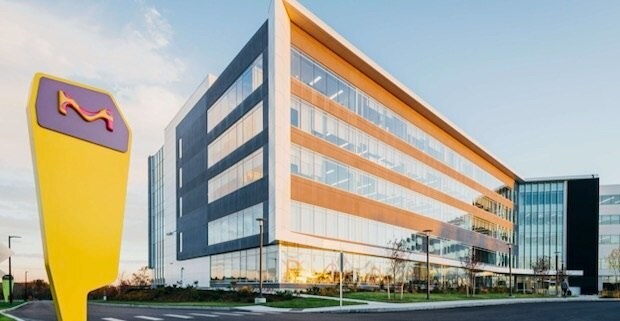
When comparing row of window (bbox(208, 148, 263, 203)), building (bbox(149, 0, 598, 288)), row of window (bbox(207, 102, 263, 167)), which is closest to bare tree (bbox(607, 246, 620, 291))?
building (bbox(149, 0, 598, 288))

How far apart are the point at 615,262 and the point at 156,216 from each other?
78.4 m

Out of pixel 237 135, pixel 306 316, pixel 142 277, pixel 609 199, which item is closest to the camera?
pixel 306 316

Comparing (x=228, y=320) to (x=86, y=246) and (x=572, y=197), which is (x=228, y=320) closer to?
(x=86, y=246)

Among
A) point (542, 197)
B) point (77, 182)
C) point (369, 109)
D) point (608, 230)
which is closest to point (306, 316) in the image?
point (77, 182)

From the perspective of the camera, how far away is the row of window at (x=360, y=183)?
39.6 metres

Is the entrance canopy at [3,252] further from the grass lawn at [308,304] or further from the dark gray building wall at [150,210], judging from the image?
the dark gray building wall at [150,210]

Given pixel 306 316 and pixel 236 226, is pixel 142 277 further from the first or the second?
pixel 306 316

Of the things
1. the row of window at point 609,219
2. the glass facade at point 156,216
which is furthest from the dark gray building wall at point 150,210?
the row of window at point 609,219

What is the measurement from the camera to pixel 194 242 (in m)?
57.3

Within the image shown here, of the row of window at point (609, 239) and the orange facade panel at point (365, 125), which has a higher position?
the orange facade panel at point (365, 125)

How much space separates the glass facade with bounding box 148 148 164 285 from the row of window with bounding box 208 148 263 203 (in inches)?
1260

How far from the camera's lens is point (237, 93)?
151 feet

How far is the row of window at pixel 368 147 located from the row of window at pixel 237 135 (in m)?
3.58

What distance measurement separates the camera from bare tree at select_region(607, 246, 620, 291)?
83.9m
